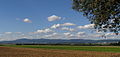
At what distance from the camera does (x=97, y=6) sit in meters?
23.5

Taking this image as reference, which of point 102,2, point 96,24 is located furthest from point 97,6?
point 96,24

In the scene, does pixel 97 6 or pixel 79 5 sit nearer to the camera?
pixel 97 6

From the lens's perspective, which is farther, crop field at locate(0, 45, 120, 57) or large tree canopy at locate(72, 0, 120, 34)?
crop field at locate(0, 45, 120, 57)

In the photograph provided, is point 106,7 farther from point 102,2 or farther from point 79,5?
point 79,5

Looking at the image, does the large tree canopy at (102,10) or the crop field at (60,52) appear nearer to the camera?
the large tree canopy at (102,10)

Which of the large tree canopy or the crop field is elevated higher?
the large tree canopy

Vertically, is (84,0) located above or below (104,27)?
above

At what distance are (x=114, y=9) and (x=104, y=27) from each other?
2.81m

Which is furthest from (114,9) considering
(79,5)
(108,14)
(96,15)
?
(79,5)

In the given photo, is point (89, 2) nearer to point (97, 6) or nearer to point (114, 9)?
point (97, 6)

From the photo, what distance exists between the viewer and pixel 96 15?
24734 millimetres

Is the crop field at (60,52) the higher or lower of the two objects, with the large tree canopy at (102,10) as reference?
lower

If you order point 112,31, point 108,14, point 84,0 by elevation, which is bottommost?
point 112,31

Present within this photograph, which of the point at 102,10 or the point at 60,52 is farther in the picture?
the point at 60,52
